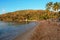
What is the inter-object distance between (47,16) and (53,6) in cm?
1454

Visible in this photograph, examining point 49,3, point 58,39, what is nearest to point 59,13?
point 49,3

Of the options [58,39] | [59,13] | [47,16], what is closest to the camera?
[58,39]

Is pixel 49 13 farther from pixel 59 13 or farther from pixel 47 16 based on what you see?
pixel 59 13

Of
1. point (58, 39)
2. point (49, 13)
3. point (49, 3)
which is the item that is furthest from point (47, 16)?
point (58, 39)

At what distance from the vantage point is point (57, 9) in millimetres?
127312

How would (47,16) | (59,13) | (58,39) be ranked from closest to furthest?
(58,39)
(59,13)
(47,16)

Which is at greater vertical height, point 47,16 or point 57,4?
point 57,4

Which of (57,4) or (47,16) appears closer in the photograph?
(57,4)

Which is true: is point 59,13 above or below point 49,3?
below

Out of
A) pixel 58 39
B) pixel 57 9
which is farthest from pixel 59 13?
pixel 58 39

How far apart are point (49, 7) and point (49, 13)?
37.3 feet

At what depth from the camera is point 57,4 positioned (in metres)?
127

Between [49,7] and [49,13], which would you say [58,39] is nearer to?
[49,7]

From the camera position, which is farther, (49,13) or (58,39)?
(49,13)
